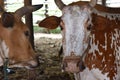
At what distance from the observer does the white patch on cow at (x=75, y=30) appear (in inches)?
170

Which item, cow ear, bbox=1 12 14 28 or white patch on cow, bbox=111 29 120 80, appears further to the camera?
white patch on cow, bbox=111 29 120 80

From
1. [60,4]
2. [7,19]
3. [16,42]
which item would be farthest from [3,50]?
[60,4]

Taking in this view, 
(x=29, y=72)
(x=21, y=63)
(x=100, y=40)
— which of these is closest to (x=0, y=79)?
(x=29, y=72)

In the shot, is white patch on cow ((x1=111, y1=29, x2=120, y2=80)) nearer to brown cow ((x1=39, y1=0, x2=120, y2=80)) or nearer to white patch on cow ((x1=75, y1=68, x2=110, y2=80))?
brown cow ((x1=39, y1=0, x2=120, y2=80))

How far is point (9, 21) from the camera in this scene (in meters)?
4.80

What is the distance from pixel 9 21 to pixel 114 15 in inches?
63.7

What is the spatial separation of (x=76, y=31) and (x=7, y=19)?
1.07 m

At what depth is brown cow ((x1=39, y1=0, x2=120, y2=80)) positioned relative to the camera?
14.2 feet

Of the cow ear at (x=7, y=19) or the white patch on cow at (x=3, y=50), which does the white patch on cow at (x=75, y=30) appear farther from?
the white patch on cow at (x=3, y=50)

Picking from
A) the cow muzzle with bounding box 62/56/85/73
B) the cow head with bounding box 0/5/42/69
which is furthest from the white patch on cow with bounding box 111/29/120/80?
the cow head with bounding box 0/5/42/69

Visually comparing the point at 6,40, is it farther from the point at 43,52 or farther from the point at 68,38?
the point at 43,52

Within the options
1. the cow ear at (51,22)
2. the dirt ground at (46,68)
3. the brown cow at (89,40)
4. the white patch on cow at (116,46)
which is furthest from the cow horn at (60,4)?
the dirt ground at (46,68)

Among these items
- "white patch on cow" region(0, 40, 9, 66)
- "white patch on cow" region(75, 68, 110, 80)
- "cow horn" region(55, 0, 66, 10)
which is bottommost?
"white patch on cow" region(75, 68, 110, 80)

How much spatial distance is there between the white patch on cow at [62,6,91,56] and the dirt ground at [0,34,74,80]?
2760mm
